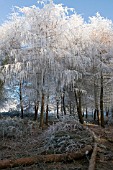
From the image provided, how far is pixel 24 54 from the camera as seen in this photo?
48.8 ft

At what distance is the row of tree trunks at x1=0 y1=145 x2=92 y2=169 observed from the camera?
6387 mm

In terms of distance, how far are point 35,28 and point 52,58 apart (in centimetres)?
208

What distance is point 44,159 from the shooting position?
6.85m

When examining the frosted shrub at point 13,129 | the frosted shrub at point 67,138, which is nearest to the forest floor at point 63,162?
the frosted shrub at point 67,138

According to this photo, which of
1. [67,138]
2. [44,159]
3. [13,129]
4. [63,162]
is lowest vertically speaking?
[63,162]

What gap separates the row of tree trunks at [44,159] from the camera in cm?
639

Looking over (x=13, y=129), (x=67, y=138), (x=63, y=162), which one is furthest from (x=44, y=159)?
(x=13, y=129)

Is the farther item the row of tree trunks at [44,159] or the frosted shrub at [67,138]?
the frosted shrub at [67,138]

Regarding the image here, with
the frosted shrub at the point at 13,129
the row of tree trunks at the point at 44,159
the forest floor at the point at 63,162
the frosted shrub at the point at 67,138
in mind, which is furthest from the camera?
the frosted shrub at the point at 13,129

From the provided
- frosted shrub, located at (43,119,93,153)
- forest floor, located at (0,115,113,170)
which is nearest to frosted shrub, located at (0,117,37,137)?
forest floor, located at (0,115,113,170)

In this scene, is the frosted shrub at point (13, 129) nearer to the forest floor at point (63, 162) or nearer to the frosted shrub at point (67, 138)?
the forest floor at point (63, 162)

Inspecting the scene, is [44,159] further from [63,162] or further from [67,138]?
[67,138]

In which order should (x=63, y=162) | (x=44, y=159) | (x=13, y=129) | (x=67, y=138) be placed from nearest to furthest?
(x=44, y=159)
(x=63, y=162)
(x=67, y=138)
(x=13, y=129)

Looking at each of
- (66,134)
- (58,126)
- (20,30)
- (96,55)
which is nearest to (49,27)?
(20,30)
